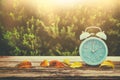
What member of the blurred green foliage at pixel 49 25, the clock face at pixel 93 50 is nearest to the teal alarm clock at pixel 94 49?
the clock face at pixel 93 50

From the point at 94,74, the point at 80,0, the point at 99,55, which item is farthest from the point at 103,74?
the point at 80,0

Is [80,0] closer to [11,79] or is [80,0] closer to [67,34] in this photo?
[67,34]

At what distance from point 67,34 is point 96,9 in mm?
294

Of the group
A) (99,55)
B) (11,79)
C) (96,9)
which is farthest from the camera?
(96,9)

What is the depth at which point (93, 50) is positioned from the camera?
188 centimetres

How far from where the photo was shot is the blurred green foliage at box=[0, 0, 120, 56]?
2.16 m

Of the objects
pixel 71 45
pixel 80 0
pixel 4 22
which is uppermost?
pixel 80 0

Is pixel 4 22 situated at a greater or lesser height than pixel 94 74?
greater

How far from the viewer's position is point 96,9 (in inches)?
84.8

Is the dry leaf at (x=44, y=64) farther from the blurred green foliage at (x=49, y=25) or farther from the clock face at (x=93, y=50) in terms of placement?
the blurred green foliage at (x=49, y=25)

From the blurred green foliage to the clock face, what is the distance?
0.99 ft

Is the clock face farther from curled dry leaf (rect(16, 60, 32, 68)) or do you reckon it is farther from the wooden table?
curled dry leaf (rect(16, 60, 32, 68))

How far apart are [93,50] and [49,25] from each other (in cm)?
44

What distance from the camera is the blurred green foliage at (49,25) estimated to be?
216 cm
